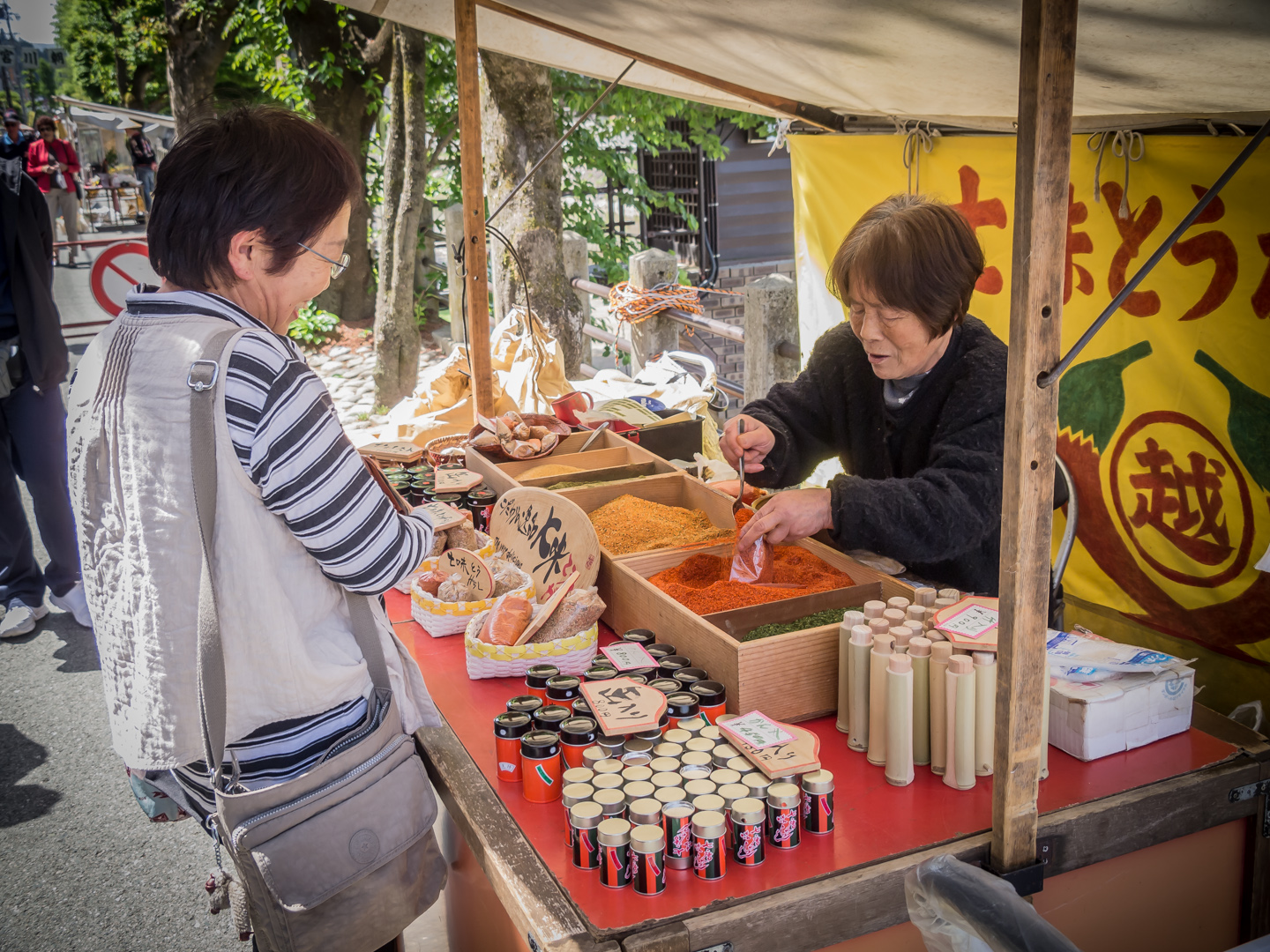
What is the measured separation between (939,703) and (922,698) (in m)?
0.03

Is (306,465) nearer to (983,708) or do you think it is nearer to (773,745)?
(773,745)

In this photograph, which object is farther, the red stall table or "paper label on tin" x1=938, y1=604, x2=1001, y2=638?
"paper label on tin" x1=938, y1=604, x2=1001, y2=638

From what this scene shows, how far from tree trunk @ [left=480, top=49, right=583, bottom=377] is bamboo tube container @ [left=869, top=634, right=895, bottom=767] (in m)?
4.97

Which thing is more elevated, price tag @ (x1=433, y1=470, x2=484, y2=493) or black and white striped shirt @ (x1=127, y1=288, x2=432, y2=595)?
black and white striped shirt @ (x1=127, y1=288, x2=432, y2=595)

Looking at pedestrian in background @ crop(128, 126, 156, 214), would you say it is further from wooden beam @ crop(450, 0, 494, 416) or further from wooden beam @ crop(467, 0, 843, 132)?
wooden beam @ crop(467, 0, 843, 132)

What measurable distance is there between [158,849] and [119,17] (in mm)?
17157

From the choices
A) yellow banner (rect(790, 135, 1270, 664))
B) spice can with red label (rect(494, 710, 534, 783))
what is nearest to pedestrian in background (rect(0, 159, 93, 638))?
spice can with red label (rect(494, 710, 534, 783))

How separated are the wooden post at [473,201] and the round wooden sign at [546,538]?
4.12ft

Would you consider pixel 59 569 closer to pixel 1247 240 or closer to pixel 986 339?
pixel 986 339

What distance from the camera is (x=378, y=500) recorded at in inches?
58.8

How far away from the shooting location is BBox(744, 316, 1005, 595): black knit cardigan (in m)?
1.98

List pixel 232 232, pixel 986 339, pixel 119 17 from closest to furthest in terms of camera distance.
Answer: pixel 232 232 → pixel 986 339 → pixel 119 17

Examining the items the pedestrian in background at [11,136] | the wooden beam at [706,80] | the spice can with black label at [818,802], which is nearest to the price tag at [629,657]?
the spice can with black label at [818,802]

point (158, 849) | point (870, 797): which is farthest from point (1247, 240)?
point (158, 849)
